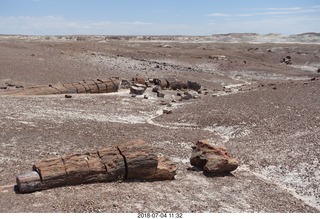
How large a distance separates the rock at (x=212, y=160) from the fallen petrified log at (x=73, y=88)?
14279 millimetres

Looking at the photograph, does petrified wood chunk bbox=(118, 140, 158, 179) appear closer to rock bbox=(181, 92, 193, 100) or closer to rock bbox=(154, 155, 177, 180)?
rock bbox=(154, 155, 177, 180)

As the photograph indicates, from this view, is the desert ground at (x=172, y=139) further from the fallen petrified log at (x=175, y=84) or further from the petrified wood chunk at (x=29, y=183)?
the fallen petrified log at (x=175, y=84)

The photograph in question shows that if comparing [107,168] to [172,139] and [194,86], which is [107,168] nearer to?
[172,139]

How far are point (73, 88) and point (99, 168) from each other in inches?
645

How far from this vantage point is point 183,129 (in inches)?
749

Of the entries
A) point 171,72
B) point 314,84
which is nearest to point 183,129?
point 314,84

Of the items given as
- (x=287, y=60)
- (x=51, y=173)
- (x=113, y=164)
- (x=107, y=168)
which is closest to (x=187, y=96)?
(x=113, y=164)

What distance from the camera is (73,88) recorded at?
87.2ft

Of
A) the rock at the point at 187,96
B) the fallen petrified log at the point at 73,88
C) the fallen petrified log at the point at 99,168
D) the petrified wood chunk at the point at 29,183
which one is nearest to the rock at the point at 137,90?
the fallen petrified log at the point at 73,88

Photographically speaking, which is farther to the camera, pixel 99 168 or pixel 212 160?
pixel 212 160

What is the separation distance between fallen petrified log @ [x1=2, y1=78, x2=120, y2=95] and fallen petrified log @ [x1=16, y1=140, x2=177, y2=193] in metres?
14.5

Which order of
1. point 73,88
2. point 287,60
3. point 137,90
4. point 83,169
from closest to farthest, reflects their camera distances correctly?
point 83,169 → point 73,88 → point 137,90 → point 287,60

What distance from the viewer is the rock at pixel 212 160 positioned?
42.0 ft

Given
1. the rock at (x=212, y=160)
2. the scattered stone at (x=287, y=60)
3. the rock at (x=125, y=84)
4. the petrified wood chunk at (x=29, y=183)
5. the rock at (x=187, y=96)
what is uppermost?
the petrified wood chunk at (x=29, y=183)
